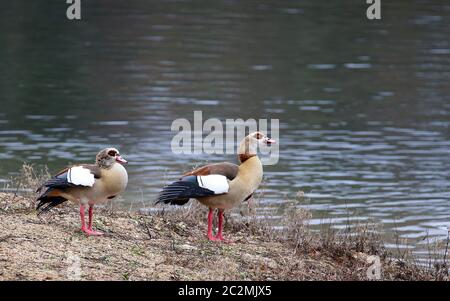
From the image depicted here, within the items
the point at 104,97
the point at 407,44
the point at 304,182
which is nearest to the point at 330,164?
the point at 304,182

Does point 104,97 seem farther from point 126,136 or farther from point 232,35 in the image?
point 232,35

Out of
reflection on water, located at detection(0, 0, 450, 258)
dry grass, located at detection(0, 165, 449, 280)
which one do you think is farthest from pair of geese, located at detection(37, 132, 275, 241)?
reflection on water, located at detection(0, 0, 450, 258)

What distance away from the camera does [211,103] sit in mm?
23141

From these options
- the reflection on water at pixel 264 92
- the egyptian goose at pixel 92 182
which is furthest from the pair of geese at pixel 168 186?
the reflection on water at pixel 264 92

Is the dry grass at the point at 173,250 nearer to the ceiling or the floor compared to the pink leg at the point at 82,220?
nearer to the floor

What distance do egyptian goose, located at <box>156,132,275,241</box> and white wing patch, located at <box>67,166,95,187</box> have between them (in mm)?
634

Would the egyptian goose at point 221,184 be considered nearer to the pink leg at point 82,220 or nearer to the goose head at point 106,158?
the goose head at point 106,158

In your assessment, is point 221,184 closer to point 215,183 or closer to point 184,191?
point 215,183

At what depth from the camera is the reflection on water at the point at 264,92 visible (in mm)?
17095

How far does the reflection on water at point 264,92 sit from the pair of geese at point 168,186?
4.78 m

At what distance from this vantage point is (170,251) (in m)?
9.08

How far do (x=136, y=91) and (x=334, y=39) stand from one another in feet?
33.7

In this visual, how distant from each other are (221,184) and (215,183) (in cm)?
5

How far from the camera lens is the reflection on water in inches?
673
